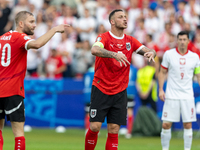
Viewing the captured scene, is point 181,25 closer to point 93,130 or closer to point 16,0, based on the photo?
point 16,0

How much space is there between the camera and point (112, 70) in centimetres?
809

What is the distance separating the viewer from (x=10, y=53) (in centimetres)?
737

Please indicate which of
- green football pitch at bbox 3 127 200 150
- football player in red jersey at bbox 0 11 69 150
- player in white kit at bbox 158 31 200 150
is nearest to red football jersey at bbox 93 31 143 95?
football player in red jersey at bbox 0 11 69 150

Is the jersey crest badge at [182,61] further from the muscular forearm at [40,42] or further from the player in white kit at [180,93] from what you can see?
the muscular forearm at [40,42]

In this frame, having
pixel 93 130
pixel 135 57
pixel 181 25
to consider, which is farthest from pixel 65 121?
pixel 93 130

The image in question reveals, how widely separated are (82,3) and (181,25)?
5.03 meters

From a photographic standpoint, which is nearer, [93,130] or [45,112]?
[93,130]

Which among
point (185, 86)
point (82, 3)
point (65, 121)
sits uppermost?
point (82, 3)

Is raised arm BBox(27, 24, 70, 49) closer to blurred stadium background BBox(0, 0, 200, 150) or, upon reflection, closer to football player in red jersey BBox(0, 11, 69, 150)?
football player in red jersey BBox(0, 11, 69, 150)

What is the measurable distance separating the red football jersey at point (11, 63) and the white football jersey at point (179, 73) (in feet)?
13.0

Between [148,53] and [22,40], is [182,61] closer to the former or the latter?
[148,53]

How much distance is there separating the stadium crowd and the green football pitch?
115 inches

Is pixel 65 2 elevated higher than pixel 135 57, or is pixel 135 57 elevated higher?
pixel 65 2

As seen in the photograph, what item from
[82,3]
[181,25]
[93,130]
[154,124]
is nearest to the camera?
[93,130]
